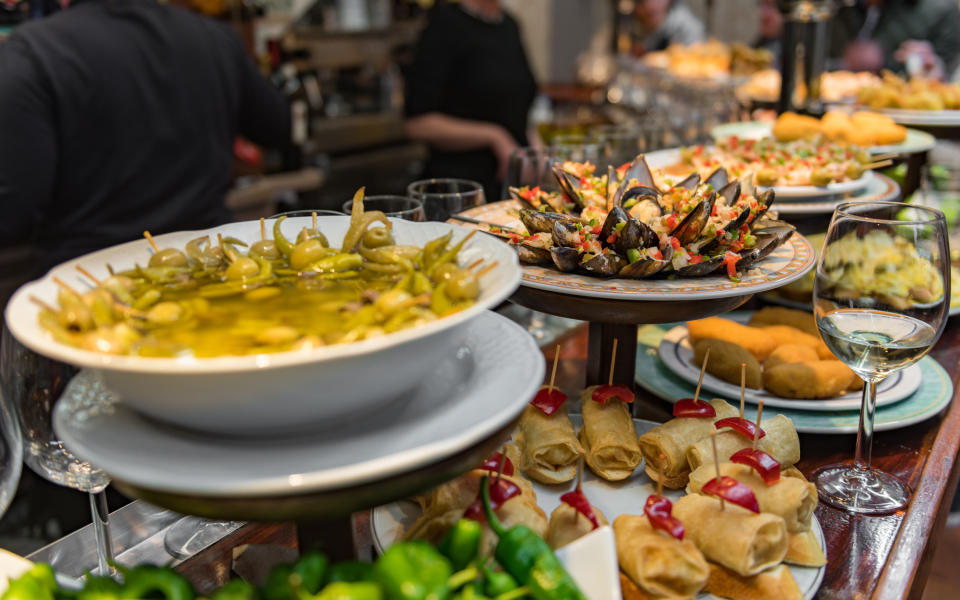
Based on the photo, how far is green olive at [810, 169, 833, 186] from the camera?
5.76ft

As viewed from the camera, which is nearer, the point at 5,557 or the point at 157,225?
the point at 5,557

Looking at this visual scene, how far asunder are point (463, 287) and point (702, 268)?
0.51 meters

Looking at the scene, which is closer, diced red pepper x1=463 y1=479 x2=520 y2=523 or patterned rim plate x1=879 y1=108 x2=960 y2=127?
diced red pepper x1=463 y1=479 x2=520 y2=523

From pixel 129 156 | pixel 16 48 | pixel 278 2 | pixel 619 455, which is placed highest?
pixel 278 2

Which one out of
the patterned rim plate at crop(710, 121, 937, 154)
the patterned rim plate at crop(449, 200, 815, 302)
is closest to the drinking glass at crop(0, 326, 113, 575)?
the patterned rim plate at crop(449, 200, 815, 302)

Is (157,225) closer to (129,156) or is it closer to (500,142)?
(129,156)

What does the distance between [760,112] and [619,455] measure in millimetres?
2348

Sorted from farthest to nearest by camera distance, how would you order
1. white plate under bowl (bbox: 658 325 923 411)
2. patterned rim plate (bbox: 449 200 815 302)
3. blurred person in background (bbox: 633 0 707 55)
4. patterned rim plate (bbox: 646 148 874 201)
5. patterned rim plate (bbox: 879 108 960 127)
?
blurred person in background (bbox: 633 0 707 55), patterned rim plate (bbox: 879 108 960 127), patterned rim plate (bbox: 646 148 874 201), white plate under bowl (bbox: 658 325 923 411), patterned rim plate (bbox: 449 200 815 302)

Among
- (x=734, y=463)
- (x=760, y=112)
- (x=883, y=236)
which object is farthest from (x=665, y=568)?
(x=760, y=112)

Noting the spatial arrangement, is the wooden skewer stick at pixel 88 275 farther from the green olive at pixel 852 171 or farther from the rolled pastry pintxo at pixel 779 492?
the green olive at pixel 852 171

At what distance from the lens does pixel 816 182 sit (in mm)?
1776

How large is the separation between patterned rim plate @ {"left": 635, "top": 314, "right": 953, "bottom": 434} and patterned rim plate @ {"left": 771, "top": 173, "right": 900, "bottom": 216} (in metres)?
0.37

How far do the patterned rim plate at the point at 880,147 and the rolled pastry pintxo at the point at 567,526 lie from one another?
5.03 feet

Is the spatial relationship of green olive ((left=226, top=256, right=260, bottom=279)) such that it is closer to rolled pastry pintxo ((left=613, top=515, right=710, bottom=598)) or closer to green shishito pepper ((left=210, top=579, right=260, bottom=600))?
green shishito pepper ((left=210, top=579, right=260, bottom=600))
